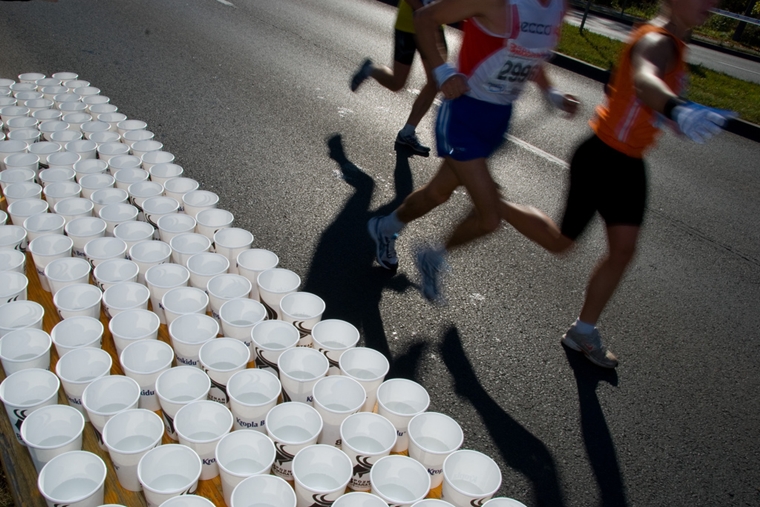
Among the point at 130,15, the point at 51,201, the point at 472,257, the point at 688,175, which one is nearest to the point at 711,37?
the point at 688,175

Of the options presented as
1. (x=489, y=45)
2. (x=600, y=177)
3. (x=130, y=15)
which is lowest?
(x=130, y=15)

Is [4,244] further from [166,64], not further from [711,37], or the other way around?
[711,37]

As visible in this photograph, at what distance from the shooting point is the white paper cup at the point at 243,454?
1661mm

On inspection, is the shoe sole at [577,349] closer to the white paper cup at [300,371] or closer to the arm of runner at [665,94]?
the arm of runner at [665,94]

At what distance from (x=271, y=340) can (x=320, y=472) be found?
567 mm

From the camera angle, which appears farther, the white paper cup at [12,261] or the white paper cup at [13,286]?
the white paper cup at [12,261]

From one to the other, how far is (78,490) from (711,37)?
20.5m

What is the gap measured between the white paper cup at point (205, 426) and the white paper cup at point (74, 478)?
8.8 inches

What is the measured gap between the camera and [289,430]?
1.81 m

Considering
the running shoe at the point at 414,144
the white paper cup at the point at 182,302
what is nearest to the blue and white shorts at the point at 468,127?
the white paper cup at the point at 182,302

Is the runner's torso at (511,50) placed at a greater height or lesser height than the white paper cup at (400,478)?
greater

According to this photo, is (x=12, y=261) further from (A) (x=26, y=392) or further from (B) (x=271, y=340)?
(B) (x=271, y=340)

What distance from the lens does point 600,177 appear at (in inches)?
111

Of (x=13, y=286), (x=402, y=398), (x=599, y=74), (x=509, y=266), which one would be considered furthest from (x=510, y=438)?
(x=599, y=74)
